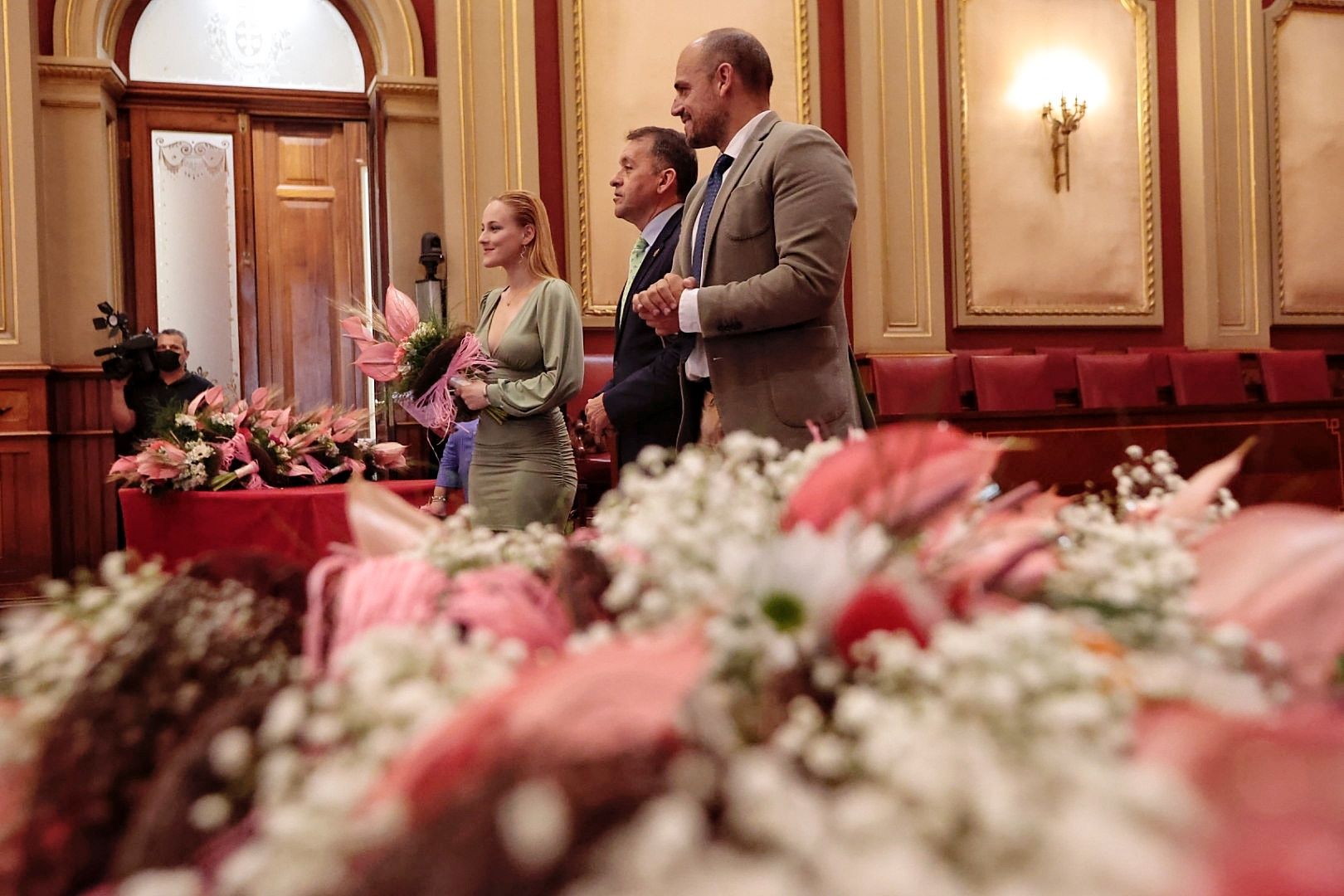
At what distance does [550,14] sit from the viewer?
239 inches

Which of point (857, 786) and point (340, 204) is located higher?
point (340, 204)

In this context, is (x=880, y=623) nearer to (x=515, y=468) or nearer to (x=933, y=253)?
(x=515, y=468)

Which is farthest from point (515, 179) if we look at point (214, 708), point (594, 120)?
point (214, 708)

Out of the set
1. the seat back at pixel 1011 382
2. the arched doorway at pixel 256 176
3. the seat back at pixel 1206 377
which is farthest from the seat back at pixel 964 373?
the arched doorway at pixel 256 176

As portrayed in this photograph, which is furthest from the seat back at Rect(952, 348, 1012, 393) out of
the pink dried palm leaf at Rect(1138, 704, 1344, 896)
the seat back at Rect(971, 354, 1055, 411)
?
the pink dried palm leaf at Rect(1138, 704, 1344, 896)

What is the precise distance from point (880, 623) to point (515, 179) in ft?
18.9

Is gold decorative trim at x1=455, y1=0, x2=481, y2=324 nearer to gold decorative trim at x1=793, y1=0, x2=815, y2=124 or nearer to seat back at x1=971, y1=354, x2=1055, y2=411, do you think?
gold decorative trim at x1=793, y1=0, x2=815, y2=124

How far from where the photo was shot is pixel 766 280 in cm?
198

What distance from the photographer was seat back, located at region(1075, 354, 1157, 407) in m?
6.07

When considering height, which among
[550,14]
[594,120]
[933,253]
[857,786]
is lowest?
[857,786]

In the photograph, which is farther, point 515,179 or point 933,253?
point 933,253

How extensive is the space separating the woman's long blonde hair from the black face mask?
276 cm

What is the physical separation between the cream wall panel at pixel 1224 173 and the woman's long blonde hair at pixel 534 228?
17.8 ft

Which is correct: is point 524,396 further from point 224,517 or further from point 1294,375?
point 1294,375
